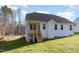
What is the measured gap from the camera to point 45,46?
698 cm

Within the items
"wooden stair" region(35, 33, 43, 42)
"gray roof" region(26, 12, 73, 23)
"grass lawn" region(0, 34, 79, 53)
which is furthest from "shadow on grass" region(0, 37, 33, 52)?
"gray roof" region(26, 12, 73, 23)

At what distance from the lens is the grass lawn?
695cm

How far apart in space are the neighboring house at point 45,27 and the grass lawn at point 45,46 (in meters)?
0.11

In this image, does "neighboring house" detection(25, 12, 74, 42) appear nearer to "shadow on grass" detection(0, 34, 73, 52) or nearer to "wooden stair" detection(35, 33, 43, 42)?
"wooden stair" detection(35, 33, 43, 42)

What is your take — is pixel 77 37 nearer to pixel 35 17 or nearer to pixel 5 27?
pixel 35 17

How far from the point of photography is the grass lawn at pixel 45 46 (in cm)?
695

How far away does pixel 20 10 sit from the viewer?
7043 millimetres

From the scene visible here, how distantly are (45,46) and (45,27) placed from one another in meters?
0.36

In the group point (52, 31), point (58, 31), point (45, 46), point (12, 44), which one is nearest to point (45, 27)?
point (52, 31)

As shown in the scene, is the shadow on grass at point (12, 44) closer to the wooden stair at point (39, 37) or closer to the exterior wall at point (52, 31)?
the exterior wall at point (52, 31)

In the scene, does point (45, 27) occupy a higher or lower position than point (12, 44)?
higher

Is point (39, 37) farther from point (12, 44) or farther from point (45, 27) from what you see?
point (12, 44)
